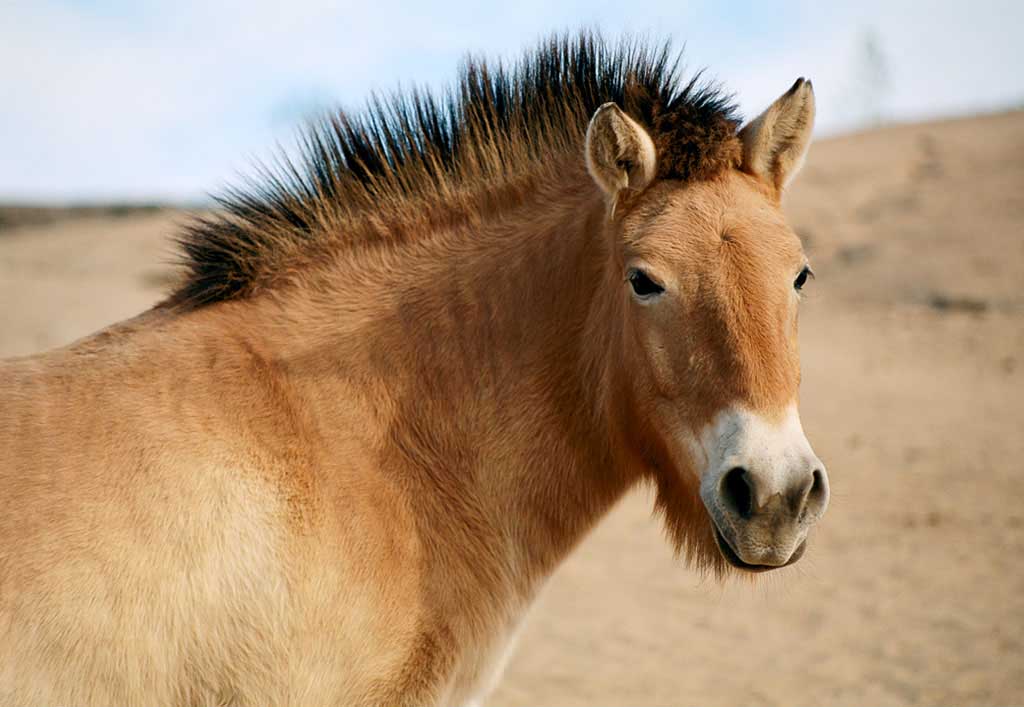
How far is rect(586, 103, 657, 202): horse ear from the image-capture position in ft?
9.61

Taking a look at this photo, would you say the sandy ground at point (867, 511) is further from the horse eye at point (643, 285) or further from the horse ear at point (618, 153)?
the horse ear at point (618, 153)

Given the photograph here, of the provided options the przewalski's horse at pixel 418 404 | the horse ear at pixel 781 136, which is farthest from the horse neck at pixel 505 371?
the horse ear at pixel 781 136

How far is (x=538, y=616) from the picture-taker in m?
8.08

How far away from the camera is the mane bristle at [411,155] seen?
338 centimetres

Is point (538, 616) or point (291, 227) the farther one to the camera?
point (538, 616)

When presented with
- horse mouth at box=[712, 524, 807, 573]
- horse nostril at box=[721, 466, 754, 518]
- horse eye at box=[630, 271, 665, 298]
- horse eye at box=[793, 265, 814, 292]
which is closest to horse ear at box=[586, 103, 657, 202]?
horse eye at box=[630, 271, 665, 298]

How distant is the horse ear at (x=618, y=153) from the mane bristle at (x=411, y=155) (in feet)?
1.23

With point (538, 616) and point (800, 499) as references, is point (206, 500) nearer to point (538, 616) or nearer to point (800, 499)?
point (800, 499)

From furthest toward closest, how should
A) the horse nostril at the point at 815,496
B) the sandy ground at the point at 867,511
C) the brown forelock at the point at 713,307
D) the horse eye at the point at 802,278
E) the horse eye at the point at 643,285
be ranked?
the sandy ground at the point at 867,511
the horse eye at the point at 802,278
the horse eye at the point at 643,285
the brown forelock at the point at 713,307
the horse nostril at the point at 815,496

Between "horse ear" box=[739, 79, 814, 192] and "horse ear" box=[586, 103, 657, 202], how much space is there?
40cm

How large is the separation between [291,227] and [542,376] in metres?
1.17

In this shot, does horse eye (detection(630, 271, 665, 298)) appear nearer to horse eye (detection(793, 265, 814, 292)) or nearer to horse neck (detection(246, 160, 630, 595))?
horse neck (detection(246, 160, 630, 595))

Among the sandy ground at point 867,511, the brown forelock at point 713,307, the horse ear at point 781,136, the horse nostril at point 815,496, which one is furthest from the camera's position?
the sandy ground at point 867,511

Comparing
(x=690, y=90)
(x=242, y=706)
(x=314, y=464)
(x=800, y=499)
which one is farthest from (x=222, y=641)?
(x=690, y=90)
